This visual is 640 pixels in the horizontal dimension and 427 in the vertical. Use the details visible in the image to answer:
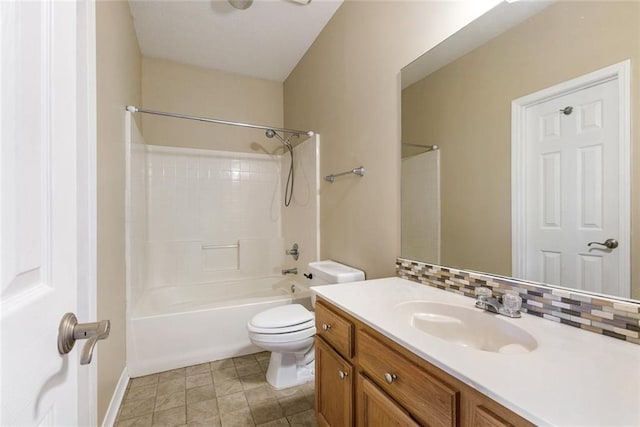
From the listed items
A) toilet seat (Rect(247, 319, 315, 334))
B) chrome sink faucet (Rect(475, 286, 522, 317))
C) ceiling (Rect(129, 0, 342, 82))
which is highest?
ceiling (Rect(129, 0, 342, 82))

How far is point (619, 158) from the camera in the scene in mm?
764

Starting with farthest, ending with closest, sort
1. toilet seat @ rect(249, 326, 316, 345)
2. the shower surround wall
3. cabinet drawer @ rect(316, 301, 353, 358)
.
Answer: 1. the shower surround wall
2. toilet seat @ rect(249, 326, 316, 345)
3. cabinet drawer @ rect(316, 301, 353, 358)

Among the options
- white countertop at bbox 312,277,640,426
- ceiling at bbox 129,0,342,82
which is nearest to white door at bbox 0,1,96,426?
white countertop at bbox 312,277,640,426

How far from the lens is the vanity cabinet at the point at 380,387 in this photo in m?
0.61

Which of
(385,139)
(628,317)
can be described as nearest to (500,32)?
(385,139)

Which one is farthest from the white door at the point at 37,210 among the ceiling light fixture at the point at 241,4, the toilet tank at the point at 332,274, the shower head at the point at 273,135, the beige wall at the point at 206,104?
the beige wall at the point at 206,104

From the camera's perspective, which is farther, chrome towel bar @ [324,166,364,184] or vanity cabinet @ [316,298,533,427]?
chrome towel bar @ [324,166,364,184]

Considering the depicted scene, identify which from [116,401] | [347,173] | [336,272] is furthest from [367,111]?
[116,401]

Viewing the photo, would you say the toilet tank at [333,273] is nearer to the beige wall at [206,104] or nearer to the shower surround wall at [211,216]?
the shower surround wall at [211,216]

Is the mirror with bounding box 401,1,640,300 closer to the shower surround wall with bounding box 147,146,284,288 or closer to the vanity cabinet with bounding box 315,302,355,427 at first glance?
the vanity cabinet with bounding box 315,302,355,427

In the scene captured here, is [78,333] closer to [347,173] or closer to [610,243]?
[610,243]

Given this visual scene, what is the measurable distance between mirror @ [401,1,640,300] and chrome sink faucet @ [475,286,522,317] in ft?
0.38

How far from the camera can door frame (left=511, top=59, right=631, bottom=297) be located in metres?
0.75

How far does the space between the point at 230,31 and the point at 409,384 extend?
108 inches
